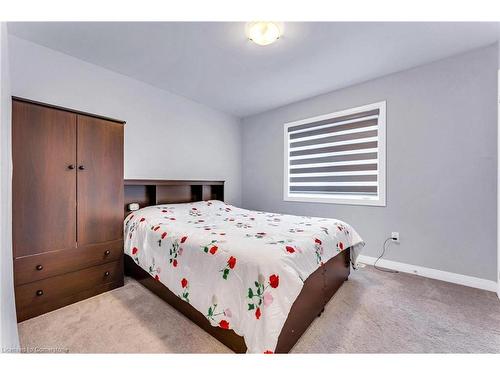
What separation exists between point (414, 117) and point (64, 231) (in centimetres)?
362

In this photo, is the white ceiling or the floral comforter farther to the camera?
the white ceiling

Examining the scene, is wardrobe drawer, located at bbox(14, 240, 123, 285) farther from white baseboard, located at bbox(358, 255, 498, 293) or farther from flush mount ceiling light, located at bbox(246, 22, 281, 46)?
white baseboard, located at bbox(358, 255, 498, 293)

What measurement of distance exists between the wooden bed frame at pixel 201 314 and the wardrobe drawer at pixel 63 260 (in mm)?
309

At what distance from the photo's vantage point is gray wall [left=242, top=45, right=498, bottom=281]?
2.00 metres

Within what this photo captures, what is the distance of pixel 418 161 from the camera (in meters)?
2.35

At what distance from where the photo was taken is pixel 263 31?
1.69 meters

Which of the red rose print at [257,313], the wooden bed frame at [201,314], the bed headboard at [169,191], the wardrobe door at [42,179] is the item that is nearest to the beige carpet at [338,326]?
the wooden bed frame at [201,314]

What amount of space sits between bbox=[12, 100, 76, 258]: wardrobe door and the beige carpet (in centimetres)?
59

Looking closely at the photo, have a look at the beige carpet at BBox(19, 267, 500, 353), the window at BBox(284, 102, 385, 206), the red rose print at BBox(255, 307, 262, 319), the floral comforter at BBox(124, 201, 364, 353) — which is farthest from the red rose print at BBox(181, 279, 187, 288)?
the window at BBox(284, 102, 385, 206)

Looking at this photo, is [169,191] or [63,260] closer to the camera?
[63,260]

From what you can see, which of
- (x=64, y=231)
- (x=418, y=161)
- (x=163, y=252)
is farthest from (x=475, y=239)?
(x=64, y=231)

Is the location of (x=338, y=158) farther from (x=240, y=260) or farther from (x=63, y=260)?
(x=63, y=260)

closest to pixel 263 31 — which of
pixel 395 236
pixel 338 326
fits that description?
pixel 338 326

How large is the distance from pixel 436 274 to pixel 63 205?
143 inches
